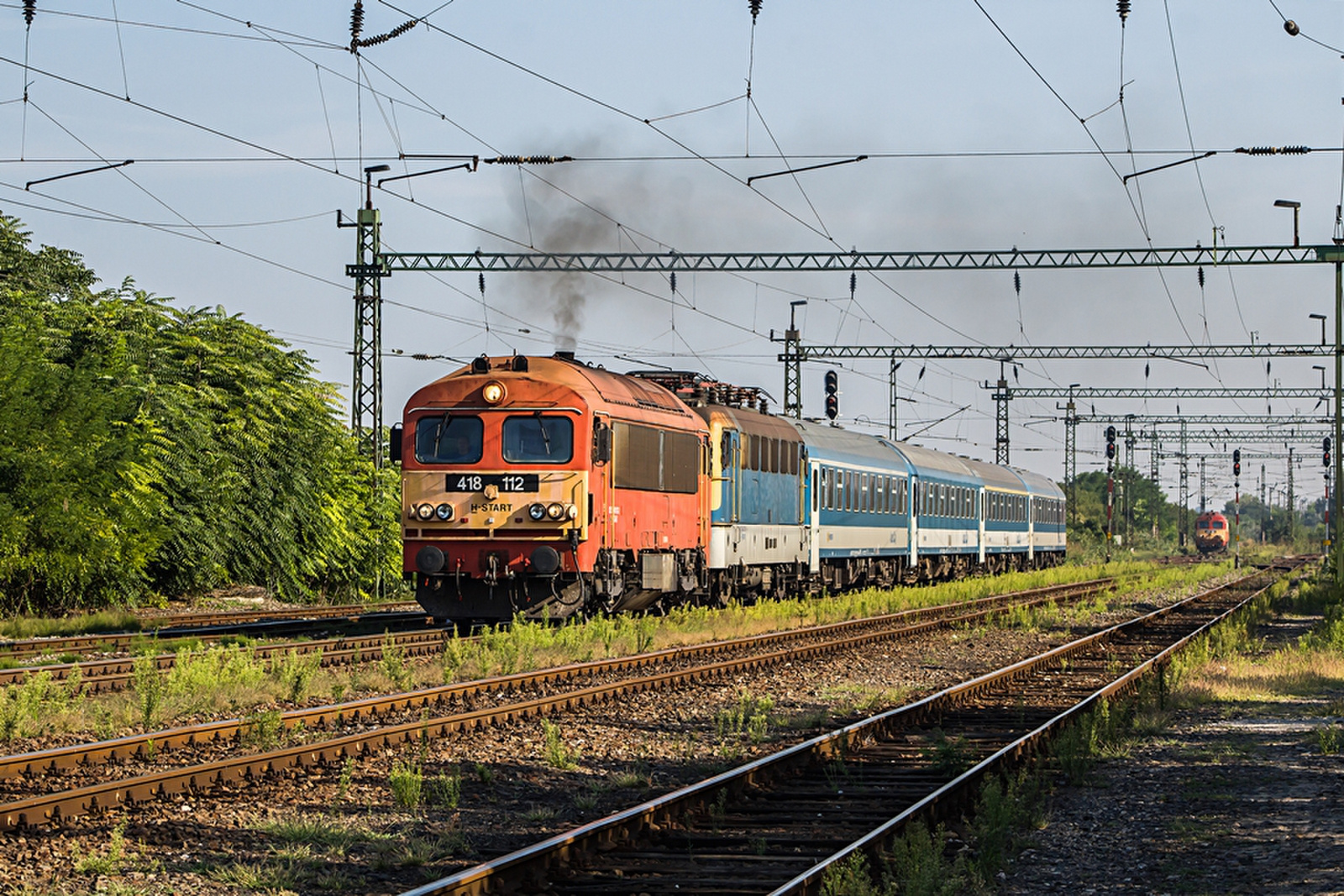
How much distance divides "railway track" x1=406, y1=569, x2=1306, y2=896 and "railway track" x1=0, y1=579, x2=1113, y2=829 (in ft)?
9.63

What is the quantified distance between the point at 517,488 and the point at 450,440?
119 cm

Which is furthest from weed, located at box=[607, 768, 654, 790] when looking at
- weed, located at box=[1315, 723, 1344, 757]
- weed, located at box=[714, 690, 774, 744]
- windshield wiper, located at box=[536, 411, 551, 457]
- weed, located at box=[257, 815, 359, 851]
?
windshield wiper, located at box=[536, 411, 551, 457]

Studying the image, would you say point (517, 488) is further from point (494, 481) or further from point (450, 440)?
point (450, 440)

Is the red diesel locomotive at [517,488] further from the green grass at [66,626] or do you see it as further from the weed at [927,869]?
the weed at [927,869]

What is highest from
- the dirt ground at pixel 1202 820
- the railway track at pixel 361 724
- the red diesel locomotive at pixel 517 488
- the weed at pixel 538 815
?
the red diesel locomotive at pixel 517 488

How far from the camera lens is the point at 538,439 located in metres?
20.5

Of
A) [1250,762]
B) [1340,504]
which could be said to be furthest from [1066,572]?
[1250,762]

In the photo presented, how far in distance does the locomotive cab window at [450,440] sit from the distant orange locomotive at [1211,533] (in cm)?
8644

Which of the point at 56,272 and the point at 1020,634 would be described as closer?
the point at 1020,634

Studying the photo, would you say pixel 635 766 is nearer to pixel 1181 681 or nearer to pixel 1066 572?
pixel 1181 681

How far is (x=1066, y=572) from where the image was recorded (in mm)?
51000

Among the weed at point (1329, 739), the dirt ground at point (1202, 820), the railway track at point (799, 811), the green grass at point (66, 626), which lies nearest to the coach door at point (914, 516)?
the green grass at point (66, 626)

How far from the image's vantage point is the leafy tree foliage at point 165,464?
78.7ft

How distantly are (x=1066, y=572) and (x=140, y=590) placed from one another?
32748 millimetres
